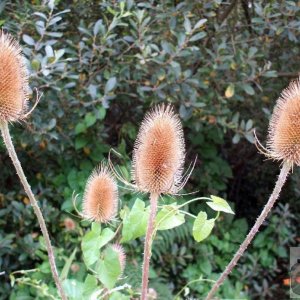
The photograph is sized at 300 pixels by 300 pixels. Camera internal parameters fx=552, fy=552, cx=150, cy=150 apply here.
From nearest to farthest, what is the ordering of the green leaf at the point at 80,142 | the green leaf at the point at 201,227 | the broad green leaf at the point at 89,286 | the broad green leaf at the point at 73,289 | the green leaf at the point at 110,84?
the green leaf at the point at 201,227
the broad green leaf at the point at 89,286
the broad green leaf at the point at 73,289
the green leaf at the point at 110,84
the green leaf at the point at 80,142

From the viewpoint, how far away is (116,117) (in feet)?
10.9

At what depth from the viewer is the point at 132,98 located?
3088 millimetres

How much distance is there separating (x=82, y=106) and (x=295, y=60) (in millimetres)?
1505

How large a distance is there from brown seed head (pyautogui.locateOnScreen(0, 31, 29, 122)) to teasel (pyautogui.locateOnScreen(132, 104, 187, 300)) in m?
0.28

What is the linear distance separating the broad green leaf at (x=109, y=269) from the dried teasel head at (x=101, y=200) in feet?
0.32

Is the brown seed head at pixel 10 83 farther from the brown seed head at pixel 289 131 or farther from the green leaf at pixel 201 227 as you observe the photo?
the brown seed head at pixel 289 131

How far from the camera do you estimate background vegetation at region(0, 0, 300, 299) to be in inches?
104

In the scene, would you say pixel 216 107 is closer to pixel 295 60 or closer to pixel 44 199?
pixel 295 60

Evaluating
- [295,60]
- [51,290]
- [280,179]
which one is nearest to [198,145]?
[295,60]

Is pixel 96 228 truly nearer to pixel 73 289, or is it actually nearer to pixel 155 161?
pixel 155 161

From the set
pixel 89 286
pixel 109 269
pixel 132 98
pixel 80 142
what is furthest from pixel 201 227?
pixel 132 98

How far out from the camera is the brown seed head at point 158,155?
47.3 inches

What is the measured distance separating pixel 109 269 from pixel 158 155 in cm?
32

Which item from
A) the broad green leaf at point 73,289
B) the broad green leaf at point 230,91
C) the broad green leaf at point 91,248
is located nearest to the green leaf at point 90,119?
the broad green leaf at point 230,91
